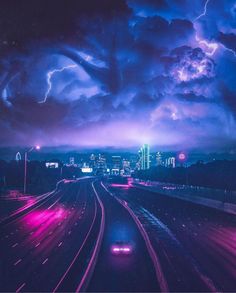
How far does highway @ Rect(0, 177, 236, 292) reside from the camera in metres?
28.8

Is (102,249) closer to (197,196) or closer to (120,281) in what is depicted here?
(120,281)

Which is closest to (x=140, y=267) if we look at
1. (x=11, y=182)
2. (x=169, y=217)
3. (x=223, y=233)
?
(x=223, y=233)

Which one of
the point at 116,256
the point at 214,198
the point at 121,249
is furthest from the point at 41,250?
the point at 214,198

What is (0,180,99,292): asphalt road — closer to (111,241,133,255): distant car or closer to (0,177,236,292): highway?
(0,177,236,292): highway

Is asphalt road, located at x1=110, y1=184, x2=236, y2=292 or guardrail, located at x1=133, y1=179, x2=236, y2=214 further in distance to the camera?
guardrail, located at x1=133, y1=179, x2=236, y2=214

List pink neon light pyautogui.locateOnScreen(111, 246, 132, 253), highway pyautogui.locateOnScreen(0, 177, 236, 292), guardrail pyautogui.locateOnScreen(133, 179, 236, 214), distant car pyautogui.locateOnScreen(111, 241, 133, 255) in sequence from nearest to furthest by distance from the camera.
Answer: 1. highway pyautogui.locateOnScreen(0, 177, 236, 292)
2. distant car pyautogui.locateOnScreen(111, 241, 133, 255)
3. pink neon light pyautogui.locateOnScreen(111, 246, 132, 253)
4. guardrail pyautogui.locateOnScreen(133, 179, 236, 214)

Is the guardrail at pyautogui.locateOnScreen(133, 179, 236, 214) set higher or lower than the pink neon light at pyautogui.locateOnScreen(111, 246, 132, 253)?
higher

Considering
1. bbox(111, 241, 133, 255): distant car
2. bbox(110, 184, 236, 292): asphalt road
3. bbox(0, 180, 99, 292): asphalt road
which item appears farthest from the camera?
bbox(111, 241, 133, 255): distant car

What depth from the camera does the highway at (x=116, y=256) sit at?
28812mm

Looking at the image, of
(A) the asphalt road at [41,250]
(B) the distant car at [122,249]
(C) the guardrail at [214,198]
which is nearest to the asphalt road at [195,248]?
(C) the guardrail at [214,198]

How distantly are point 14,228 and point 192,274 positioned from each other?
3083cm

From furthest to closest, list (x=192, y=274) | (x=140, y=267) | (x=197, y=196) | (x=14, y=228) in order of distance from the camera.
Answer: (x=197, y=196) < (x=14, y=228) < (x=140, y=267) < (x=192, y=274)

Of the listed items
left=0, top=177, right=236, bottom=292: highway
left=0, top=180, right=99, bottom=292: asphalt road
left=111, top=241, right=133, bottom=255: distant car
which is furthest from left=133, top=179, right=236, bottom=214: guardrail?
left=111, top=241, right=133, bottom=255: distant car

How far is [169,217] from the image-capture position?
71188 mm
